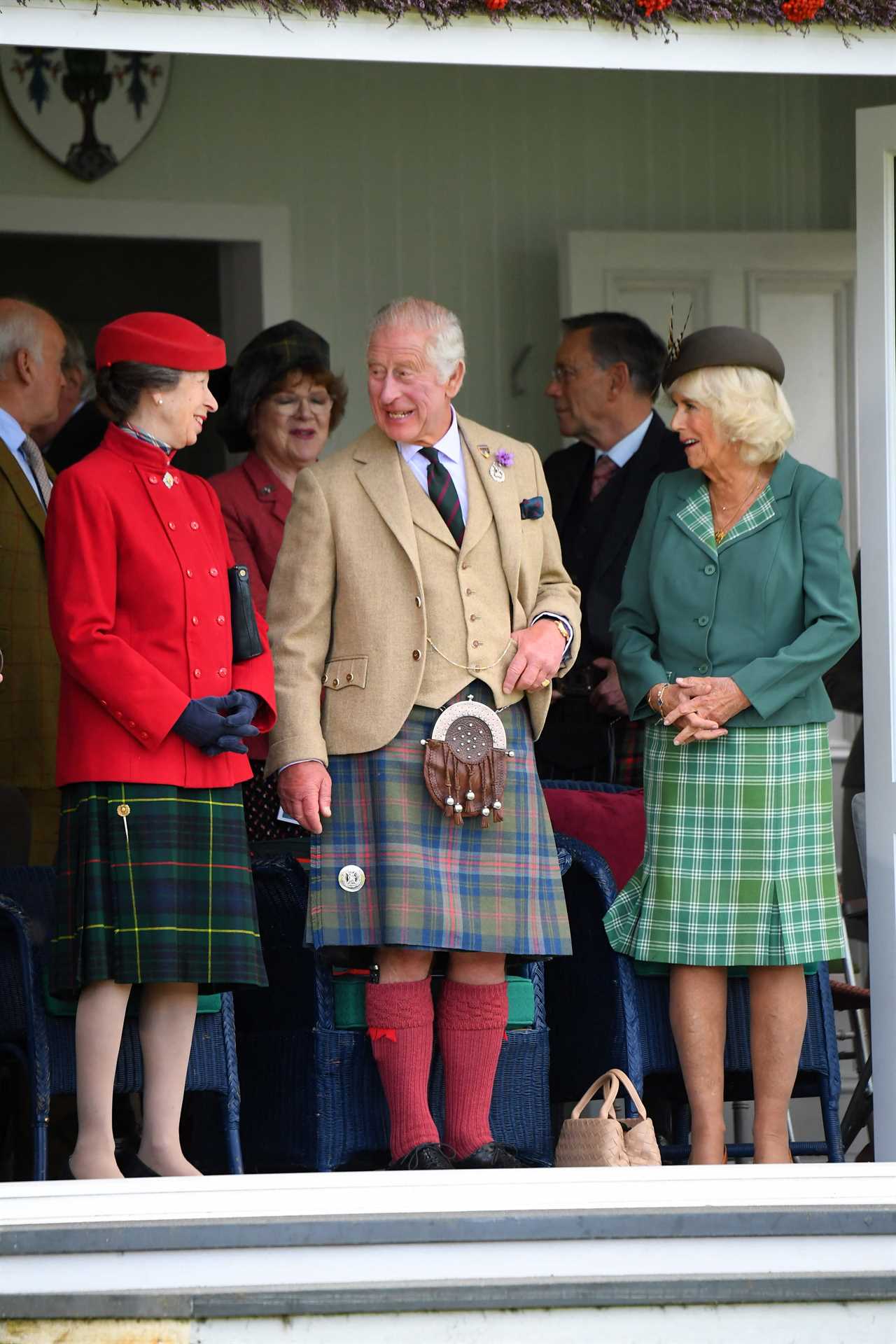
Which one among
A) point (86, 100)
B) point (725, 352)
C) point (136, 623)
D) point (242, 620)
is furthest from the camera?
point (86, 100)

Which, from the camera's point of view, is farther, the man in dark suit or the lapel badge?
the man in dark suit

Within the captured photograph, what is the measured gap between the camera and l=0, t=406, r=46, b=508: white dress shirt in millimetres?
4895

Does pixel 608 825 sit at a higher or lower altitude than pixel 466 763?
lower

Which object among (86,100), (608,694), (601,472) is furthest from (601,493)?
(86,100)

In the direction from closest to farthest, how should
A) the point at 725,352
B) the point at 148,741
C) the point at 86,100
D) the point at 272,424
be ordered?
the point at 148,741 < the point at 725,352 < the point at 272,424 < the point at 86,100

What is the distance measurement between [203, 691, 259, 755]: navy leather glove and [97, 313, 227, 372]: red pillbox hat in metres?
0.67

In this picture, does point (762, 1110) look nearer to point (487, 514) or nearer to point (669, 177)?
point (487, 514)

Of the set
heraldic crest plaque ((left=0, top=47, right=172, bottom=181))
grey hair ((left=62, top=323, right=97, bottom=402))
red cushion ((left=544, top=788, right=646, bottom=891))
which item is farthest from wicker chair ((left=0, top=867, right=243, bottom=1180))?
heraldic crest plaque ((left=0, top=47, right=172, bottom=181))

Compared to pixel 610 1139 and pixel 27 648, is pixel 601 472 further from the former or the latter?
pixel 610 1139

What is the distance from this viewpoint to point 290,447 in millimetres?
5270

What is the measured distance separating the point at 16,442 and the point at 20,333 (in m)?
0.30

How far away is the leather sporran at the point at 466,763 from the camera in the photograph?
415 cm

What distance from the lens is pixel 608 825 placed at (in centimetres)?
479

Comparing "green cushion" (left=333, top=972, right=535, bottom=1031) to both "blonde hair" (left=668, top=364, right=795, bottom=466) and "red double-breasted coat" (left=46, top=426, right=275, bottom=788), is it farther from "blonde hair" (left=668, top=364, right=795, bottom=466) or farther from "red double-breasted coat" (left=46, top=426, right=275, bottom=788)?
"blonde hair" (left=668, top=364, right=795, bottom=466)
